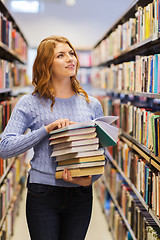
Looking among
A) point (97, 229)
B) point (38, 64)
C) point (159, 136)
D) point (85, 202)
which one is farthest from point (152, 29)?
point (97, 229)

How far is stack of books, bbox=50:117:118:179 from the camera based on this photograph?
1527 millimetres

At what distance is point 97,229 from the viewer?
3.85 m

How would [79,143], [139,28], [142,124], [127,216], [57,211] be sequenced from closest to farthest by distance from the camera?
[79,143] → [57,211] → [142,124] → [139,28] → [127,216]

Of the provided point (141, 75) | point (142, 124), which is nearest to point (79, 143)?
point (142, 124)

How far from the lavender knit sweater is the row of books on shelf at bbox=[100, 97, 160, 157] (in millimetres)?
455

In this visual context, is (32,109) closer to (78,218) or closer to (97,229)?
(78,218)

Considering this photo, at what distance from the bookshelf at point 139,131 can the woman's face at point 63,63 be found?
556 mm

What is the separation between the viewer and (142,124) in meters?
2.39

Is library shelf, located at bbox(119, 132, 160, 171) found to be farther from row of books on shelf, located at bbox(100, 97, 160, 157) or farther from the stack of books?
the stack of books

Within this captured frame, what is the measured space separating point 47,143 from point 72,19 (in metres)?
6.29

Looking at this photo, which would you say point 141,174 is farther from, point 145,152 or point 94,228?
point 94,228

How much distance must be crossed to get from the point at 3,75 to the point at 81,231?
1875 millimetres

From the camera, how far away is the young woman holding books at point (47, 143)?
159 centimetres

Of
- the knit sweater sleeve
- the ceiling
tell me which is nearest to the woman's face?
the knit sweater sleeve
